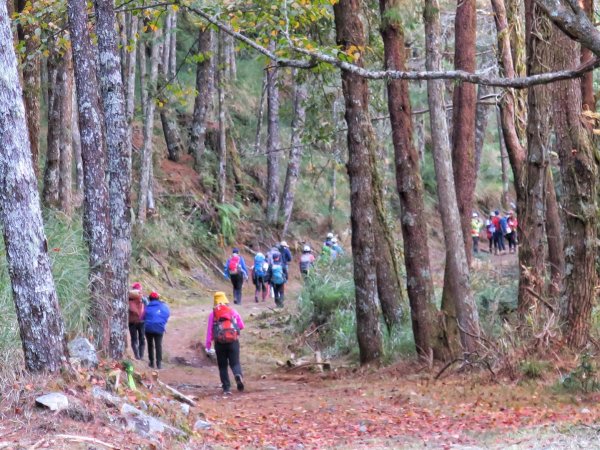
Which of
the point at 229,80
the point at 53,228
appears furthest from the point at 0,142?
the point at 229,80

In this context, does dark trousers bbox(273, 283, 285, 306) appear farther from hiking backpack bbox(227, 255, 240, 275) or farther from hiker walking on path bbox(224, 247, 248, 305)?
hiking backpack bbox(227, 255, 240, 275)

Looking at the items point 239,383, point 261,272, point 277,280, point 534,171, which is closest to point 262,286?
point 261,272

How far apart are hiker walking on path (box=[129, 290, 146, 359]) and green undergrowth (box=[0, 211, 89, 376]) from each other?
3.36 meters

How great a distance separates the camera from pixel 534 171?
46.0 ft

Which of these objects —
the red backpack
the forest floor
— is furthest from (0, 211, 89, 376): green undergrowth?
the red backpack

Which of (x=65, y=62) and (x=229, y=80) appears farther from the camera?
(x=229, y=80)

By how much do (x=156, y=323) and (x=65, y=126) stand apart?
5.05m

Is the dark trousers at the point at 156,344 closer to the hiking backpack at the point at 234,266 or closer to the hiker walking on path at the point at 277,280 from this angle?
the hiker walking on path at the point at 277,280

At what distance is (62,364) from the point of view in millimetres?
8797

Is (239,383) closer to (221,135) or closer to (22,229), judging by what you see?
(22,229)

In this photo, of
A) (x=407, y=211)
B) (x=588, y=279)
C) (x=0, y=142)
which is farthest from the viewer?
(x=407, y=211)

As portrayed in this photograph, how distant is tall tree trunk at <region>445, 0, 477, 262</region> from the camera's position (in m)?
15.2

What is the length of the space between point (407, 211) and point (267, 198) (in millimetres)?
21157

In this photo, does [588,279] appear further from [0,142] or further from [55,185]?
[55,185]
